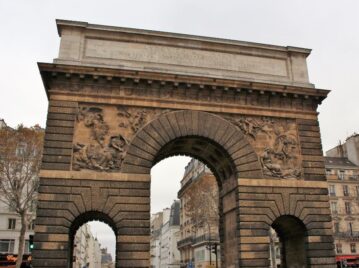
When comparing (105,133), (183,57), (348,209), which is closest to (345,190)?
(348,209)

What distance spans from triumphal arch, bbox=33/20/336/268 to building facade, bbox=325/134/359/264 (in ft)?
110

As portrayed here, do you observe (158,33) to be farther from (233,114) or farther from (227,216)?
(227,216)

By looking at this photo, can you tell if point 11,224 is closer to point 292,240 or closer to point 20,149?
point 20,149

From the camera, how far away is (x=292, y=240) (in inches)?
950

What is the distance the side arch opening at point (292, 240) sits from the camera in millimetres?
22736

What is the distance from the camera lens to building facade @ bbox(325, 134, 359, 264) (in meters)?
54.7

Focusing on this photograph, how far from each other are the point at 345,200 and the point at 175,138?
42.5 m

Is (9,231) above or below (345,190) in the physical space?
below

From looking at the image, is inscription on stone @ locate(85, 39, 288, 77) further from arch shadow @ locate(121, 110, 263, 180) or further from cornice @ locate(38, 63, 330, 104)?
arch shadow @ locate(121, 110, 263, 180)

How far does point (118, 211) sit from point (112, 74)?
274 inches

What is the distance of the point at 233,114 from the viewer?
23.4 metres

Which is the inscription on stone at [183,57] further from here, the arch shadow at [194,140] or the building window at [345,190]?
the building window at [345,190]

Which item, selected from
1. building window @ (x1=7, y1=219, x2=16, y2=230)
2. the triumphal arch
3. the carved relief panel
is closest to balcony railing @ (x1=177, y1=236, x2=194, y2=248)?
building window @ (x1=7, y1=219, x2=16, y2=230)

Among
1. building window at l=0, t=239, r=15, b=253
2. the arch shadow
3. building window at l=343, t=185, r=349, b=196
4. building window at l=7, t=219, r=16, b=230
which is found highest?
building window at l=343, t=185, r=349, b=196
